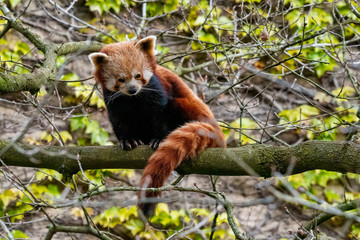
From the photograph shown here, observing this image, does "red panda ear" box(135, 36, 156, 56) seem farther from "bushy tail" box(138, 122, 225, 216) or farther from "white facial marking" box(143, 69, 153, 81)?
"bushy tail" box(138, 122, 225, 216)

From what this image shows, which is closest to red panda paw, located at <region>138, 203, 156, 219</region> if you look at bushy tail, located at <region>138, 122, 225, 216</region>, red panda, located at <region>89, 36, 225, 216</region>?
bushy tail, located at <region>138, 122, 225, 216</region>

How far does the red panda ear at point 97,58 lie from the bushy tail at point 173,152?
1.20 meters

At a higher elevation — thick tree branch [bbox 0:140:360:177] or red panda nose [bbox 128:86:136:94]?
red panda nose [bbox 128:86:136:94]

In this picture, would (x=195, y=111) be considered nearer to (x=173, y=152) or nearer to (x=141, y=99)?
(x=141, y=99)

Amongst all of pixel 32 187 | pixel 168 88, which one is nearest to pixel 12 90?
pixel 168 88

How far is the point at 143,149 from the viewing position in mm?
3914

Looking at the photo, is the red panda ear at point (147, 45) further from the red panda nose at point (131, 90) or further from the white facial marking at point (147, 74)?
the red panda nose at point (131, 90)

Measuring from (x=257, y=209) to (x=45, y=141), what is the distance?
153 inches

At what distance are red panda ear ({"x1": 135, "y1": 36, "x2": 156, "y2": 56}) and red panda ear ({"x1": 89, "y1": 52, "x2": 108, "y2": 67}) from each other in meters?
0.40

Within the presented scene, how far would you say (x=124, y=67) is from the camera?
4547 millimetres

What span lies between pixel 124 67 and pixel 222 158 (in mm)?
1605

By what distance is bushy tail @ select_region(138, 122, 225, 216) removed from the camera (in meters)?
3.44

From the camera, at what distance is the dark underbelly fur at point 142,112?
4.54 meters

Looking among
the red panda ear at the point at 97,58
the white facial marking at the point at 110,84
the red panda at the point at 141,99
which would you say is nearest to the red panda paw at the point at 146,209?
the red panda at the point at 141,99
